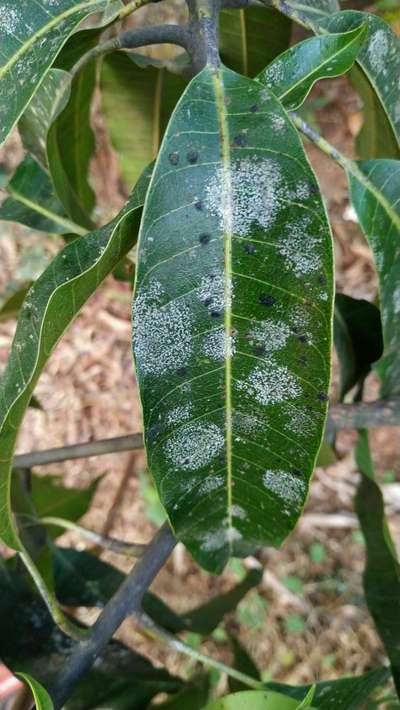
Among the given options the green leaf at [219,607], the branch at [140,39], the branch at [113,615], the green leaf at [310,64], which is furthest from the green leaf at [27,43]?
the green leaf at [219,607]

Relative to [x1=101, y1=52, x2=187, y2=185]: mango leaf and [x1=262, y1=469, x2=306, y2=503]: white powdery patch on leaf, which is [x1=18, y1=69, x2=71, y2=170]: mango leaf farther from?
[x1=262, y1=469, x2=306, y2=503]: white powdery patch on leaf

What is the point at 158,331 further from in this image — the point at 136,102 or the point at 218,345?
the point at 136,102

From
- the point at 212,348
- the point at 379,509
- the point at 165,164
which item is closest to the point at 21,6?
the point at 165,164

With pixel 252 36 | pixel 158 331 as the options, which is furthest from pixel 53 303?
pixel 252 36

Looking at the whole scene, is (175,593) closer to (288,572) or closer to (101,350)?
(288,572)

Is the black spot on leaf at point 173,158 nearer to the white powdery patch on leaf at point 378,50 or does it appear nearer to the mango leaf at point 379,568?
the white powdery patch on leaf at point 378,50
